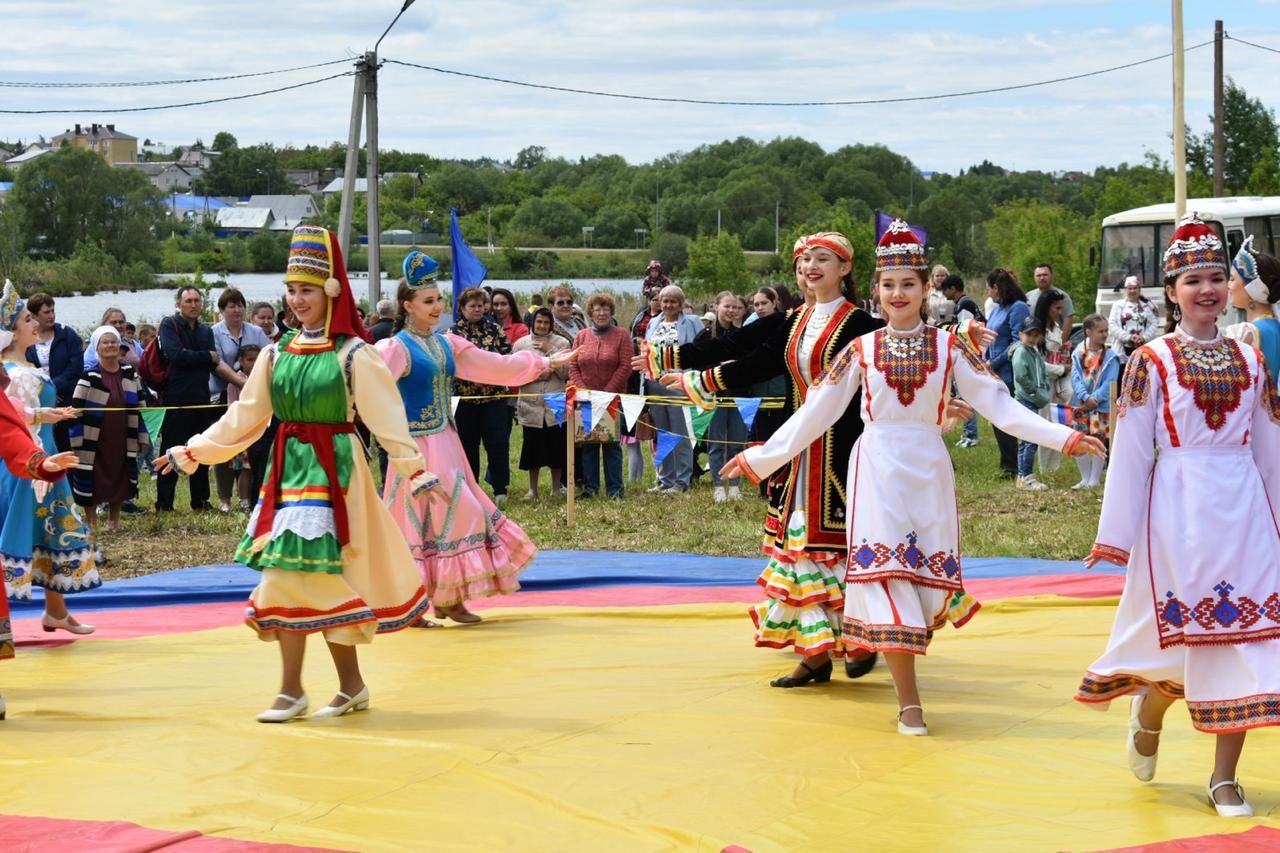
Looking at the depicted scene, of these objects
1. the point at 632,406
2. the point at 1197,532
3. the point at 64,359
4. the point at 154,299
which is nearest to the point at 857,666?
Answer: the point at 1197,532

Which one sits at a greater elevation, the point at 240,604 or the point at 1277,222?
the point at 1277,222

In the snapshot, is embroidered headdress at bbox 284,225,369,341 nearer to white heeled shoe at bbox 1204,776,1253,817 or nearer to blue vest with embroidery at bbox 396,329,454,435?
blue vest with embroidery at bbox 396,329,454,435

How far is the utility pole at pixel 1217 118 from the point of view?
104ft

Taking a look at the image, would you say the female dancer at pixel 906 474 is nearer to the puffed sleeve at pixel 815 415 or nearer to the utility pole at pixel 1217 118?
the puffed sleeve at pixel 815 415

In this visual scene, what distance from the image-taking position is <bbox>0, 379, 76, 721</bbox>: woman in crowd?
6336 millimetres

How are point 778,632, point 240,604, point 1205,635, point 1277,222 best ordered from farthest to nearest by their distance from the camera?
point 1277,222 < point 240,604 < point 778,632 < point 1205,635

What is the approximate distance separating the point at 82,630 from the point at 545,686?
9.00 feet

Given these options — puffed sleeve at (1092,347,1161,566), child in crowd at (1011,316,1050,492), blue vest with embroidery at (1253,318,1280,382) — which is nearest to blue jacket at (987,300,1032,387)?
child in crowd at (1011,316,1050,492)

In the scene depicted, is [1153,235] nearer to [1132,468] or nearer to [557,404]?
[557,404]

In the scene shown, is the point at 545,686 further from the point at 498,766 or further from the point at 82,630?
the point at 82,630

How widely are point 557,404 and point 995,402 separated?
24.0 ft

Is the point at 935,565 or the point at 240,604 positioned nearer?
the point at 935,565

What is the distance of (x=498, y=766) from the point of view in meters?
5.35

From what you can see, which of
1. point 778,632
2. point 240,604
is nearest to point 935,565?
point 778,632
